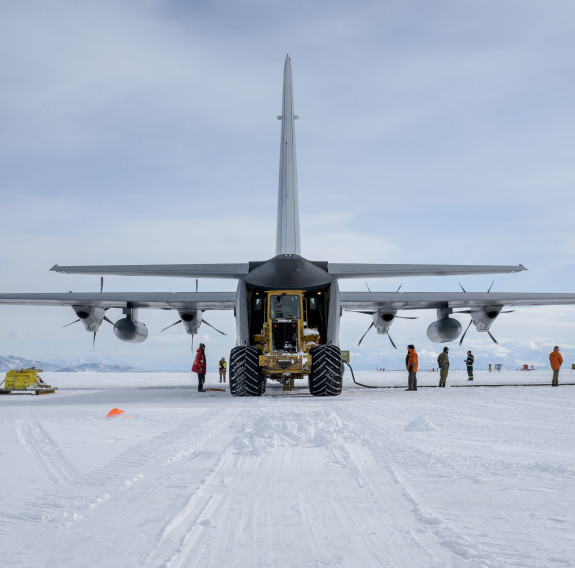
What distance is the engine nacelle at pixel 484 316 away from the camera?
893 inches

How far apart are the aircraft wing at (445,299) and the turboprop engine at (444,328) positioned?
0.52m

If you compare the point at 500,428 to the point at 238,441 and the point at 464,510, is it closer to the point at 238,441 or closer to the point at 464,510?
the point at 238,441

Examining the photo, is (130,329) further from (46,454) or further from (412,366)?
(46,454)

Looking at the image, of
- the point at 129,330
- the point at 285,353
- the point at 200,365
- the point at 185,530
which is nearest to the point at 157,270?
the point at 285,353

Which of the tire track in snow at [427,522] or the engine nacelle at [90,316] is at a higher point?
the engine nacelle at [90,316]

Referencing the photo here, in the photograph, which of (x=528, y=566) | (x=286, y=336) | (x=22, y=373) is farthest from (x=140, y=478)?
(x=22, y=373)

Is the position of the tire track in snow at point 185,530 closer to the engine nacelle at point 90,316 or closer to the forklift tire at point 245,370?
the forklift tire at point 245,370

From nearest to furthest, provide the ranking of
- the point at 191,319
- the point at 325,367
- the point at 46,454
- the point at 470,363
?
the point at 46,454 < the point at 325,367 < the point at 191,319 < the point at 470,363

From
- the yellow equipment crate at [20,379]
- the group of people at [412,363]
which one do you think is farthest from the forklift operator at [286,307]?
the yellow equipment crate at [20,379]

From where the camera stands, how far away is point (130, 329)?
2181 cm

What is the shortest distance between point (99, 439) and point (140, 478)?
8.00 ft

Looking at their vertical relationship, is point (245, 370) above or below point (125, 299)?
below

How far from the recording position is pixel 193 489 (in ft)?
13.9

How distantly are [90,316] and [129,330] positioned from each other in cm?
162
